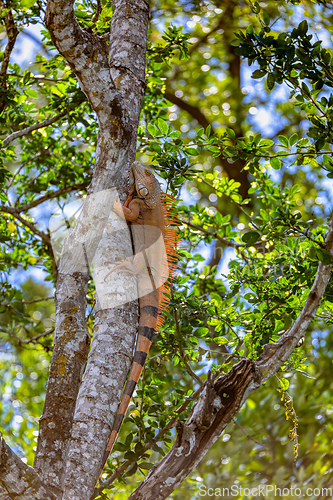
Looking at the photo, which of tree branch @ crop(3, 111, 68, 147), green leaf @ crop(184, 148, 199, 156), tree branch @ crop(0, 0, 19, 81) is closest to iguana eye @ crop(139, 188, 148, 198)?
green leaf @ crop(184, 148, 199, 156)

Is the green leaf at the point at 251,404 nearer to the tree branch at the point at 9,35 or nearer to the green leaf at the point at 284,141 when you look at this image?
the green leaf at the point at 284,141

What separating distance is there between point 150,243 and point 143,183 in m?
0.50

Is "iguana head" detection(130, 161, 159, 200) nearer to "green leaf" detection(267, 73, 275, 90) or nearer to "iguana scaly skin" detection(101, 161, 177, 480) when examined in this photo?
"iguana scaly skin" detection(101, 161, 177, 480)

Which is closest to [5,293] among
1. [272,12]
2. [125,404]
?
[125,404]

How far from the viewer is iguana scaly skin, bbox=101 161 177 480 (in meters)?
3.37

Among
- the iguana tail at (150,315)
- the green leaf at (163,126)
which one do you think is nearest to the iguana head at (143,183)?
the iguana tail at (150,315)

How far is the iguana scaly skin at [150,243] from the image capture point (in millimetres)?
3367

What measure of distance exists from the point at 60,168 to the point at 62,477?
3.57 m

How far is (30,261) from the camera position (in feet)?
16.6

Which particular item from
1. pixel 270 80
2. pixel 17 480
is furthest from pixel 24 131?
pixel 17 480

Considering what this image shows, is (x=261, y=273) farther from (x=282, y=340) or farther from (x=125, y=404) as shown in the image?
(x=125, y=404)

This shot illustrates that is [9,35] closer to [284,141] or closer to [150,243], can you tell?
[150,243]

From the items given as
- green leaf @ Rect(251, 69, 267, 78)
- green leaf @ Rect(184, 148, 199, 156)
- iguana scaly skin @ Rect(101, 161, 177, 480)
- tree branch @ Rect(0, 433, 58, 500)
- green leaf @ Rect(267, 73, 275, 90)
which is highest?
green leaf @ Rect(184, 148, 199, 156)

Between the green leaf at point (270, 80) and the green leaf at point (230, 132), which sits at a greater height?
the green leaf at point (270, 80)
